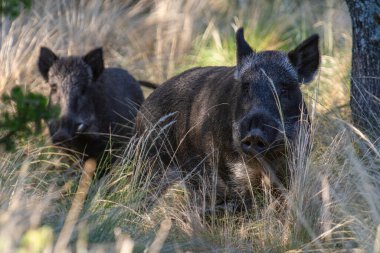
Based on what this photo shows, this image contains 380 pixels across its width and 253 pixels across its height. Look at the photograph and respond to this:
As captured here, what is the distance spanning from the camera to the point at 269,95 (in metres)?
6.95

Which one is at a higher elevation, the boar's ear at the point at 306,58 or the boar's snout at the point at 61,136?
the boar's ear at the point at 306,58

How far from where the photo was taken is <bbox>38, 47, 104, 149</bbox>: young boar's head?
9508 millimetres

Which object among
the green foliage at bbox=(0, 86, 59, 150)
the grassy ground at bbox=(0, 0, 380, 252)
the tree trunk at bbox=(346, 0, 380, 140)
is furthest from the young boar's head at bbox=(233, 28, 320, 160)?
the green foliage at bbox=(0, 86, 59, 150)

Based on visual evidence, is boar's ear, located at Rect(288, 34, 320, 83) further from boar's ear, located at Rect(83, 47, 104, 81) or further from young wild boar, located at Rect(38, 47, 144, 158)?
boar's ear, located at Rect(83, 47, 104, 81)

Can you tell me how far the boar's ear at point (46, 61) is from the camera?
380 inches

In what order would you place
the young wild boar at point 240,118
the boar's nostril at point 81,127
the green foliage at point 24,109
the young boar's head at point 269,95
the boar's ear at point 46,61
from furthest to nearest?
the boar's ear at point 46,61
the boar's nostril at point 81,127
the young wild boar at point 240,118
the young boar's head at point 269,95
the green foliage at point 24,109

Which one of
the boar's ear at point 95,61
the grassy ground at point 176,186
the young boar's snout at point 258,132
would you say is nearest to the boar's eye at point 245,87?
the young boar's snout at point 258,132

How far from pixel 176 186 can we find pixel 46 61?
2.93m

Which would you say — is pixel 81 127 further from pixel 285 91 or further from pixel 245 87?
pixel 285 91

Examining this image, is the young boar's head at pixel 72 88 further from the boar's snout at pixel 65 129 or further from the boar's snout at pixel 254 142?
the boar's snout at pixel 254 142

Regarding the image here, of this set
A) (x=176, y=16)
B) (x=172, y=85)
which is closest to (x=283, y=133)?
(x=172, y=85)

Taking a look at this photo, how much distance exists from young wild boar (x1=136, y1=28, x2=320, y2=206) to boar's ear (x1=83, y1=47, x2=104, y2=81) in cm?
174

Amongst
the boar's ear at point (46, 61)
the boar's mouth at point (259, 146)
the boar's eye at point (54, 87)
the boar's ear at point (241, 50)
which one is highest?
the boar's ear at point (241, 50)

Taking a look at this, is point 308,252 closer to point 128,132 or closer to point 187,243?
point 187,243
